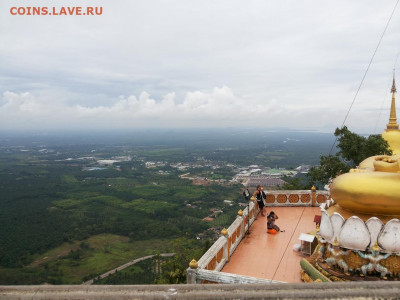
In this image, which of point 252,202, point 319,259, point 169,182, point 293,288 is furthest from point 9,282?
point 169,182

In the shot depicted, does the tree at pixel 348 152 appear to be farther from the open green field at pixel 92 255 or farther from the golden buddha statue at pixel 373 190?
the open green field at pixel 92 255

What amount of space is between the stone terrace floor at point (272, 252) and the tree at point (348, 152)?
6780mm

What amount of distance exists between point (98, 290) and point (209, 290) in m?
1.26

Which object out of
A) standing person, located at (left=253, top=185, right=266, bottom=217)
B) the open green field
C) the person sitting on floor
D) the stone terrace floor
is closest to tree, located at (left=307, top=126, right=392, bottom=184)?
the stone terrace floor

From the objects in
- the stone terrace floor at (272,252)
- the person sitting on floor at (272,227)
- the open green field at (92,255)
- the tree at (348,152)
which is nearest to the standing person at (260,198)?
the stone terrace floor at (272,252)

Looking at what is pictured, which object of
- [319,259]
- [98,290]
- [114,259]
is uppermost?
[98,290]

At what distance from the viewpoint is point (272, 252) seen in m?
10.5

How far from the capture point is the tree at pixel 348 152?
58.6 ft

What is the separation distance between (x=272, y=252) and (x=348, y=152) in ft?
38.9

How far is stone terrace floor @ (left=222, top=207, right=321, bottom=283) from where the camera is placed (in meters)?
9.17

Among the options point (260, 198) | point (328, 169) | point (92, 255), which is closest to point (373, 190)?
point (260, 198)

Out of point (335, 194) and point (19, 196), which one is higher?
point (335, 194)

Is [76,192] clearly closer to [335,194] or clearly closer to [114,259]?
[114,259]

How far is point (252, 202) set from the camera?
13.8 meters
